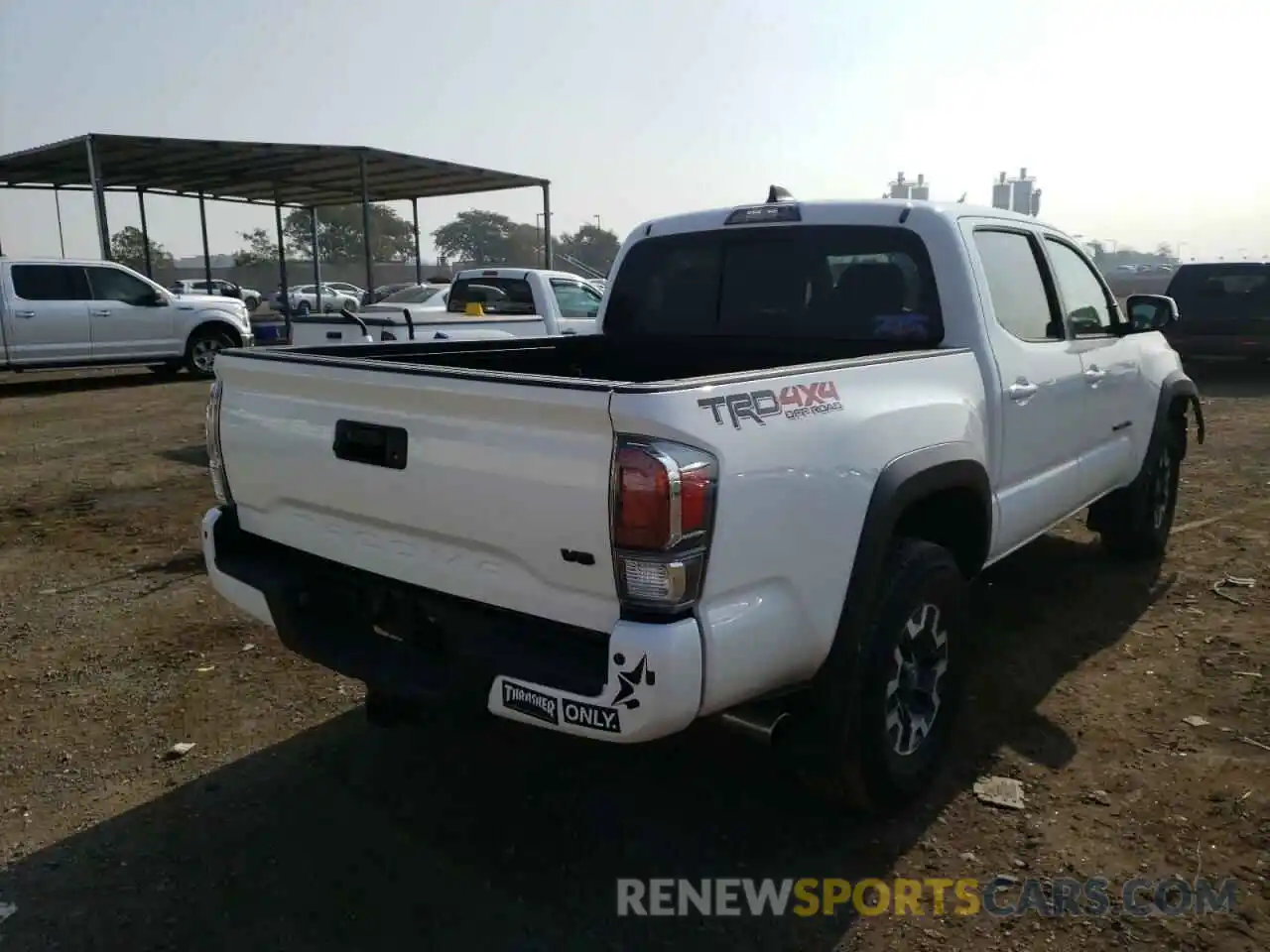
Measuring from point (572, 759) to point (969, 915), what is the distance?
1.46 metres

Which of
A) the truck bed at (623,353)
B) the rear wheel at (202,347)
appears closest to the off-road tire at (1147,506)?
the truck bed at (623,353)

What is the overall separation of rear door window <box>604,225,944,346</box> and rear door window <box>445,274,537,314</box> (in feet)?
23.3

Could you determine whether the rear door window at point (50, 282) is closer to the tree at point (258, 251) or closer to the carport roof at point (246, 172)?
the carport roof at point (246, 172)

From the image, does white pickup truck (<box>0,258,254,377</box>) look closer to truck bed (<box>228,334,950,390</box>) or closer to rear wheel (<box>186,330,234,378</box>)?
rear wheel (<box>186,330,234,378</box>)

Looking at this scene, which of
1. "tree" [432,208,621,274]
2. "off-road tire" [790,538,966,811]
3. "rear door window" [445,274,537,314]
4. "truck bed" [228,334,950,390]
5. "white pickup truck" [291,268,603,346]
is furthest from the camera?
"tree" [432,208,621,274]

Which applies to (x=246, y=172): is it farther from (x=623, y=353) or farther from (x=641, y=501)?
(x=641, y=501)

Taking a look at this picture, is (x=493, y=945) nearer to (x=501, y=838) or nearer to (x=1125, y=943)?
(x=501, y=838)

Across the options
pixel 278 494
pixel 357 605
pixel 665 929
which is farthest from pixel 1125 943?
pixel 278 494

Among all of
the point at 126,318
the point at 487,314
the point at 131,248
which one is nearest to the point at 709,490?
the point at 487,314

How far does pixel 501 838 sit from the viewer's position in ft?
10.1

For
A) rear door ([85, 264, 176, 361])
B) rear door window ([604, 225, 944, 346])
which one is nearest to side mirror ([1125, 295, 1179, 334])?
rear door window ([604, 225, 944, 346])

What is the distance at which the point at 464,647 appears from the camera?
8.57 ft

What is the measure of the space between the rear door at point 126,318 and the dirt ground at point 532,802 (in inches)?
432

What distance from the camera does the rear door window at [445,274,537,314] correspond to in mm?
11578
